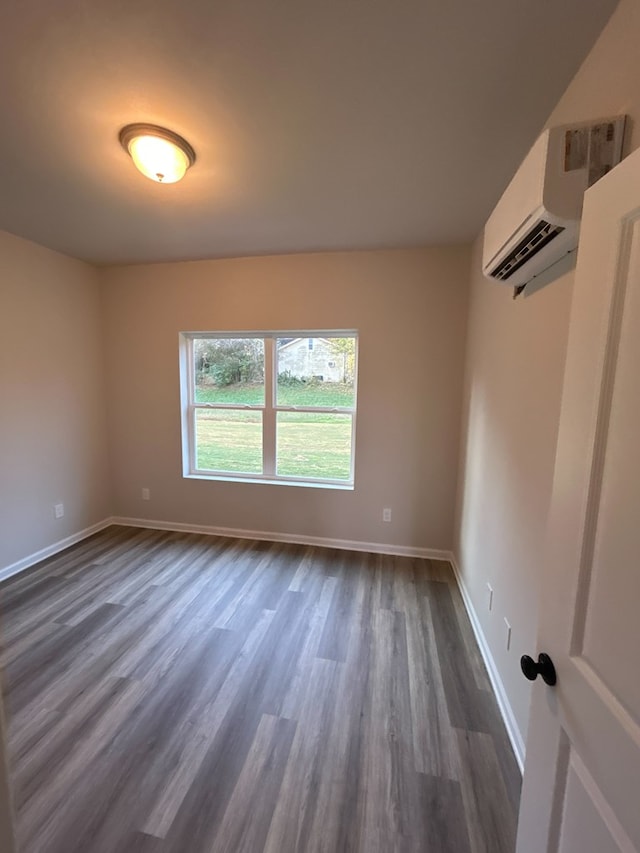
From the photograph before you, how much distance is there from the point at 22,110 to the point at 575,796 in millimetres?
2735

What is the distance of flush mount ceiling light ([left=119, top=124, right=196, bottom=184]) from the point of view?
1520 mm

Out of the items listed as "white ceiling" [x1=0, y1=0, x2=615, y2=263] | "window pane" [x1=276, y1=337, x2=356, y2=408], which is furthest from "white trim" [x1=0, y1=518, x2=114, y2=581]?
"white ceiling" [x1=0, y1=0, x2=615, y2=263]

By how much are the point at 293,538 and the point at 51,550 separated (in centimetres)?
208

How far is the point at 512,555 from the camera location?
5.50 feet

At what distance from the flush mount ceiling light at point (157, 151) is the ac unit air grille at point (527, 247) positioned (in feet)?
4.89

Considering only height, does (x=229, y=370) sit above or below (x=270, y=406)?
above

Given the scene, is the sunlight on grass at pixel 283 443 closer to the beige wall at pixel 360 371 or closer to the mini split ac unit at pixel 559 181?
the beige wall at pixel 360 371

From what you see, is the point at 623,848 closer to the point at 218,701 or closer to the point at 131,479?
the point at 218,701

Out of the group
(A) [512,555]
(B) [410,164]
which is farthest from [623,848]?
(B) [410,164]

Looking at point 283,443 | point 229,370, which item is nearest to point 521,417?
point 283,443

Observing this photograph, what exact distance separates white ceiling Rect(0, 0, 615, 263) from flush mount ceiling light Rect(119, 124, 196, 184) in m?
0.04

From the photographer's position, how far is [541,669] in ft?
2.81

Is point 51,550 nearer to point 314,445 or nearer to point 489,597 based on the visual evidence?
point 314,445

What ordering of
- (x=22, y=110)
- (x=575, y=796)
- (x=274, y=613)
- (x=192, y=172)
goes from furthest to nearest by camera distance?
1. (x=274, y=613)
2. (x=192, y=172)
3. (x=22, y=110)
4. (x=575, y=796)
